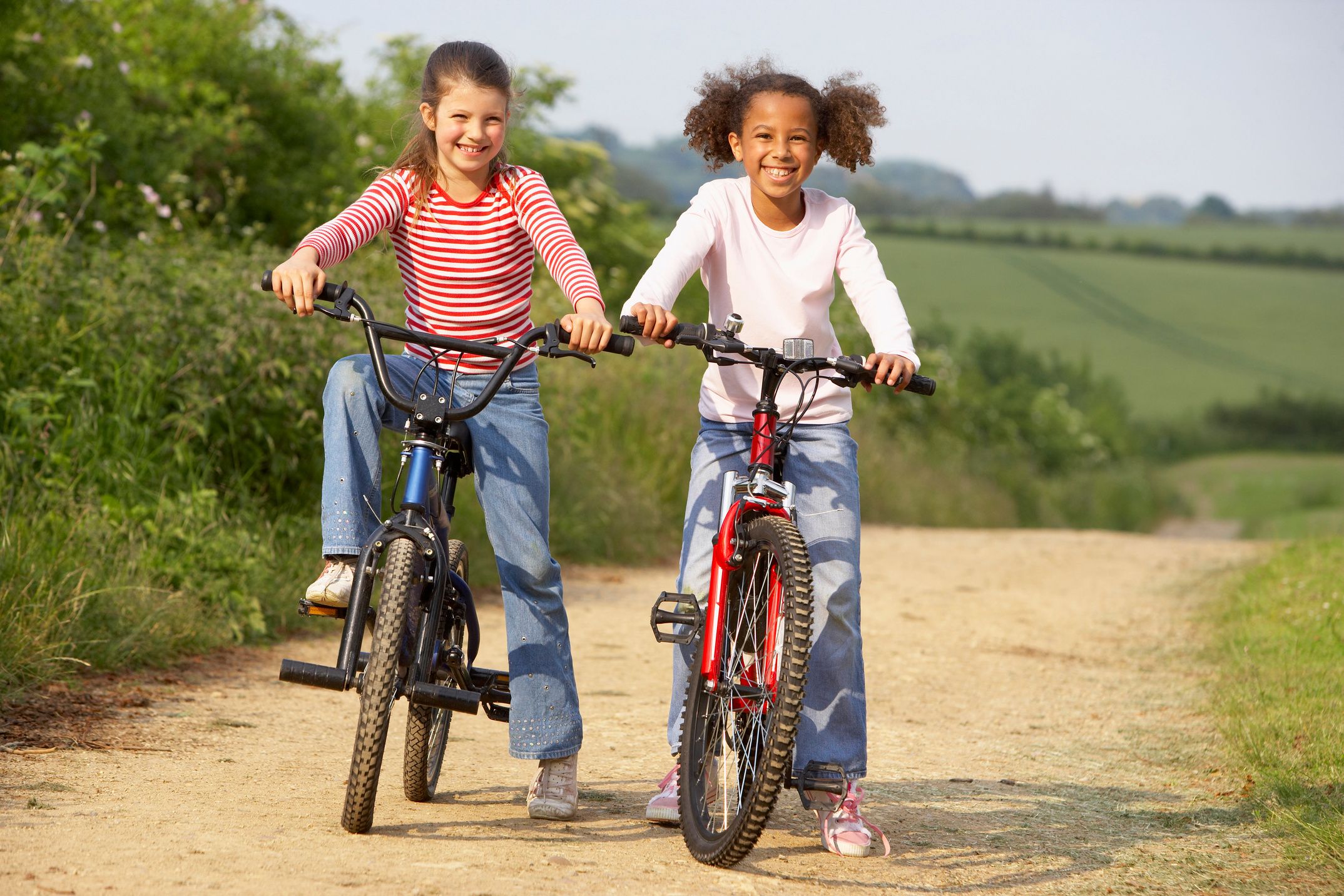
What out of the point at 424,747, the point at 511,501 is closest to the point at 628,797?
the point at 424,747

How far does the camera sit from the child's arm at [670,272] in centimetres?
Result: 324

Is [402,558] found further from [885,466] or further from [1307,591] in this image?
[885,466]

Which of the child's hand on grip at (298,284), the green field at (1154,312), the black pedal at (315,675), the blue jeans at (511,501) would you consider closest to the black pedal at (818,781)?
the blue jeans at (511,501)

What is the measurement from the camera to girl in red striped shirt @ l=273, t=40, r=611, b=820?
352cm

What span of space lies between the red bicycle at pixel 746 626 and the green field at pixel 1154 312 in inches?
1355

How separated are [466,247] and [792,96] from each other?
40.2 inches

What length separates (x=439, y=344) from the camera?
10.5 feet

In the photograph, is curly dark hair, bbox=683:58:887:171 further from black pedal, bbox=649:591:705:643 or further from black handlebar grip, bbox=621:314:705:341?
black pedal, bbox=649:591:705:643

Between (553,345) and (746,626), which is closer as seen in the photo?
(553,345)

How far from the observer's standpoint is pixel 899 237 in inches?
1978

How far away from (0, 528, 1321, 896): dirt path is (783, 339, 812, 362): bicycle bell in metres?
1.35

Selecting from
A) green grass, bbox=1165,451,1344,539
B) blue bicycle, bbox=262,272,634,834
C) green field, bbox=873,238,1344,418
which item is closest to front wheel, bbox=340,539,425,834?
blue bicycle, bbox=262,272,634,834

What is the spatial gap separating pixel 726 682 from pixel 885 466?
1194cm

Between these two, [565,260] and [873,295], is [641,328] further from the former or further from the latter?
[873,295]
